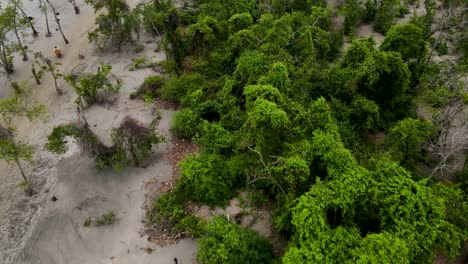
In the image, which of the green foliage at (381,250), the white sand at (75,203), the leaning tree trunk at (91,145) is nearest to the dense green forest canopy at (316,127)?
the green foliage at (381,250)

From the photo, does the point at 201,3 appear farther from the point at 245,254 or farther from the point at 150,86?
the point at 245,254

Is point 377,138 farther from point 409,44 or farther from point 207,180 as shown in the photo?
point 207,180

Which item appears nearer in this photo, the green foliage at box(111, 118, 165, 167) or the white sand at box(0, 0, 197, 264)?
the white sand at box(0, 0, 197, 264)

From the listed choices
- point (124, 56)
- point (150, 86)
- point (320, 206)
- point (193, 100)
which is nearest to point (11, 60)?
point (124, 56)

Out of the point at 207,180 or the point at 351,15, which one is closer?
the point at 207,180

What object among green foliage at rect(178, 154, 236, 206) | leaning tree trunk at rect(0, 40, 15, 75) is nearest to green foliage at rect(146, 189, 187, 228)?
green foliage at rect(178, 154, 236, 206)

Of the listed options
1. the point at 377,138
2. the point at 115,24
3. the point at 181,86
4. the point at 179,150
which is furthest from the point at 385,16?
the point at 115,24

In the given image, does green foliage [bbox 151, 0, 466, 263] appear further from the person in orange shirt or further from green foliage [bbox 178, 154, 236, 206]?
the person in orange shirt
